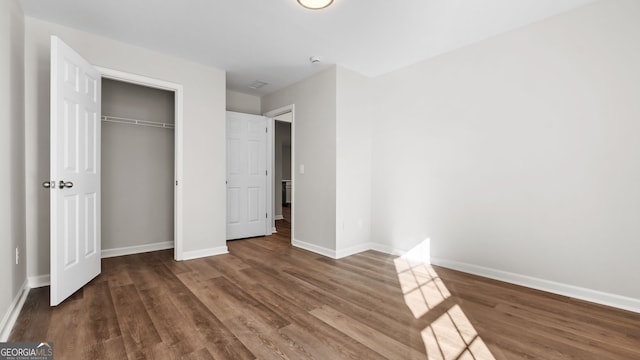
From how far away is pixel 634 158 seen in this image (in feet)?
7.50

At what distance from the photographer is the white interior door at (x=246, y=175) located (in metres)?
4.73

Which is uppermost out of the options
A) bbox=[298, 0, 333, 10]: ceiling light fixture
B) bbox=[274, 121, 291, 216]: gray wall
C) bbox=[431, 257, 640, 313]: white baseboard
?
bbox=[298, 0, 333, 10]: ceiling light fixture

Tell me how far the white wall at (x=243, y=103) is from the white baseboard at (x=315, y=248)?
251 cm

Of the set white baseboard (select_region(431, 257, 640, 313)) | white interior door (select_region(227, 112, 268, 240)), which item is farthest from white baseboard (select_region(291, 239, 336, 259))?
white baseboard (select_region(431, 257, 640, 313))

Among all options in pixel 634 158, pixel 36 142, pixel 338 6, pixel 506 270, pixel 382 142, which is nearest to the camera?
pixel 634 158

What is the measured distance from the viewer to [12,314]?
6.74 feet

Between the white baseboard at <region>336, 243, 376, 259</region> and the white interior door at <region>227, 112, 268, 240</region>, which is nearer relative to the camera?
the white baseboard at <region>336, 243, 376, 259</region>

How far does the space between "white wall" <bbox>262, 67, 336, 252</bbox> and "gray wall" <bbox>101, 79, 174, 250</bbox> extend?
1.90 metres

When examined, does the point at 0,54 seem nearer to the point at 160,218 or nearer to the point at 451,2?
the point at 160,218

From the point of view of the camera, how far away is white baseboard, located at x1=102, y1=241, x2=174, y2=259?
369cm

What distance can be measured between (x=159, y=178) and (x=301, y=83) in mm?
2523

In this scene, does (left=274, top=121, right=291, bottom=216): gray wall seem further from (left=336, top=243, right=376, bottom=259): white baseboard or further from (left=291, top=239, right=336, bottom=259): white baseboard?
(left=336, top=243, right=376, bottom=259): white baseboard

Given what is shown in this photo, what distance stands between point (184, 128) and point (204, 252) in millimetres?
1634

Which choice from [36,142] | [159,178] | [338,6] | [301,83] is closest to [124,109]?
[159,178]
